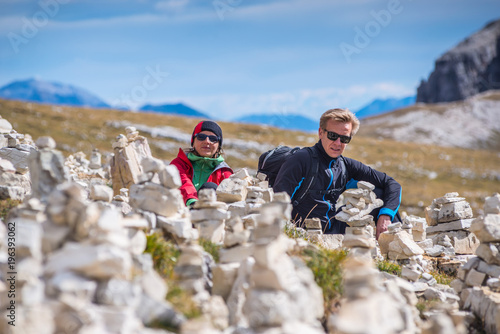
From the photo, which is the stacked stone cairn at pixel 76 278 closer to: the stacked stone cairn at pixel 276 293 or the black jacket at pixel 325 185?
the stacked stone cairn at pixel 276 293

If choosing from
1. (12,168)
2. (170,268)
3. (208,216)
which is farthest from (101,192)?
(12,168)

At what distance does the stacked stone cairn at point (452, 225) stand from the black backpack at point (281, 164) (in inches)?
146

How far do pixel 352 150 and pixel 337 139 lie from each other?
7042 centimetres

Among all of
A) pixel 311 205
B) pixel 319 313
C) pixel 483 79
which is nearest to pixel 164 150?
pixel 311 205

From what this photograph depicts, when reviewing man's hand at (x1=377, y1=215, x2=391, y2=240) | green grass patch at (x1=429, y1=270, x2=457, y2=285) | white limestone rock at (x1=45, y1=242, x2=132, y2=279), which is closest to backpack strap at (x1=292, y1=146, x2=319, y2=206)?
man's hand at (x1=377, y1=215, x2=391, y2=240)

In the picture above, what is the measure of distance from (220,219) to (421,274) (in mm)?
4621

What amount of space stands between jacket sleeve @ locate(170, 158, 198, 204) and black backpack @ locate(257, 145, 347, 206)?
1997mm

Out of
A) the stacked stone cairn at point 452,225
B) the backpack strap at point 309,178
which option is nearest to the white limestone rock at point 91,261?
the backpack strap at point 309,178

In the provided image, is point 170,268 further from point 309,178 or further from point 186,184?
point 309,178

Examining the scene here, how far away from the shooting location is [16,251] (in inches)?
183

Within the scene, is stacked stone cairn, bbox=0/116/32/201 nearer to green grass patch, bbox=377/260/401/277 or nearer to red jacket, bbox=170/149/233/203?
red jacket, bbox=170/149/233/203

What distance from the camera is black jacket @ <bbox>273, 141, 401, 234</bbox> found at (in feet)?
32.0

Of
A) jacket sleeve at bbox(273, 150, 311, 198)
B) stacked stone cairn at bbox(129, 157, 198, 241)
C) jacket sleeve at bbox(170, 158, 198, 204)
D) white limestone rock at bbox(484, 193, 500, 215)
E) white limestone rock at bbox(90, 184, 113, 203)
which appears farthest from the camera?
jacket sleeve at bbox(273, 150, 311, 198)

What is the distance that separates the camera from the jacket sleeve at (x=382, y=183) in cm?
1052
